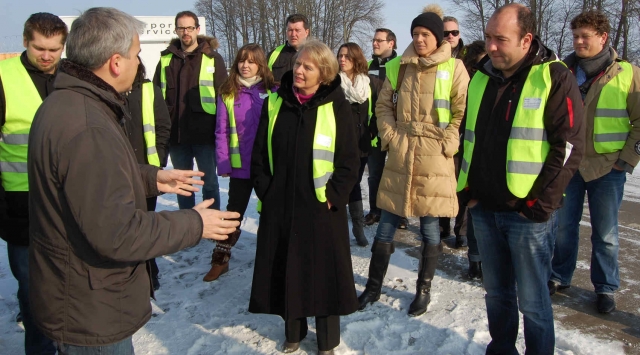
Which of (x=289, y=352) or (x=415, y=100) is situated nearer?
(x=289, y=352)

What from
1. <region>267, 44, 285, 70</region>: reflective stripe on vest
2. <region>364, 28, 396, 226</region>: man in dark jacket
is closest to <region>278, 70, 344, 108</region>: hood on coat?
<region>364, 28, 396, 226</region>: man in dark jacket

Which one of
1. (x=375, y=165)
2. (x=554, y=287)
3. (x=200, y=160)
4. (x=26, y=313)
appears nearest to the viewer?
(x=26, y=313)

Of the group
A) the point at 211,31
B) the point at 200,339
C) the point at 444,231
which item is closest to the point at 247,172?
the point at 200,339

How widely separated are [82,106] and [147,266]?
27.7 inches

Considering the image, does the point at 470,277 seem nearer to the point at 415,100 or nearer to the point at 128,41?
the point at 415,100

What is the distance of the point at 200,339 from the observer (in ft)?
10.4

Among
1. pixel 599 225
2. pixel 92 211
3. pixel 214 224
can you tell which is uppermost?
pixel 92 211

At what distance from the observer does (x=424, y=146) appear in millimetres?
3518

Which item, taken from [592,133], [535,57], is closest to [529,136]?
[535,57]

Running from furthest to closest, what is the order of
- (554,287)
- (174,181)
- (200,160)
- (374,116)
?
(374,116) → (200,160) → (554,287) → (174,181)

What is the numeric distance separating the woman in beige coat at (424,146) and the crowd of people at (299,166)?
1 cm

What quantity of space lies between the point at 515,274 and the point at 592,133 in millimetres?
1592

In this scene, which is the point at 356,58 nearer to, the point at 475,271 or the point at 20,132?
the point at 475,271

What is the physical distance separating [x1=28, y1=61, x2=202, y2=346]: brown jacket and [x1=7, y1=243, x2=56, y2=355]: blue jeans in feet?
3.90
